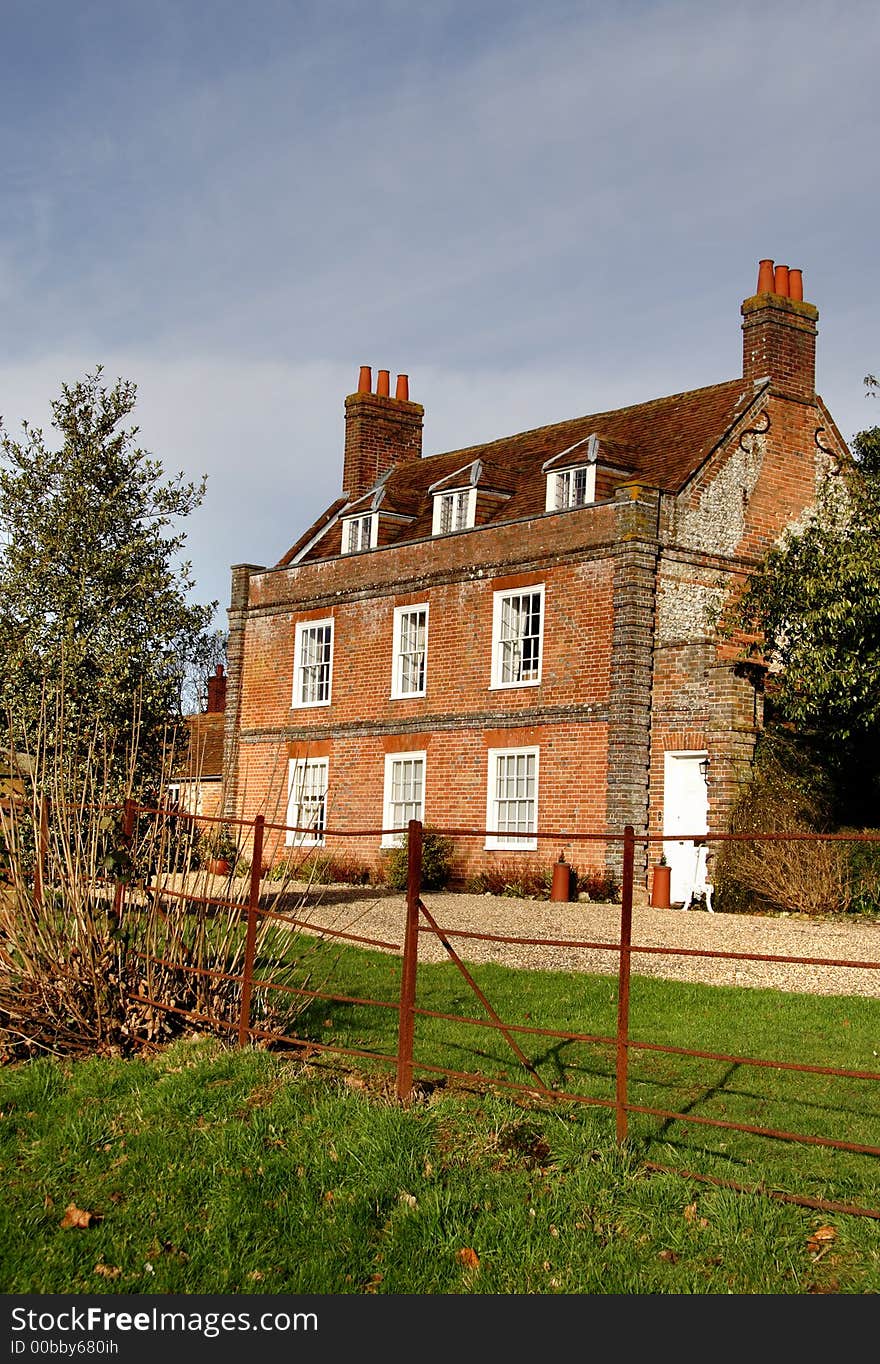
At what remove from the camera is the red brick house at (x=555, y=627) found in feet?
76.4

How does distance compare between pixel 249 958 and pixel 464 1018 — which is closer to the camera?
pixel 464 1018

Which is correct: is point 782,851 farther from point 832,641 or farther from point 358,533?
point 358,533

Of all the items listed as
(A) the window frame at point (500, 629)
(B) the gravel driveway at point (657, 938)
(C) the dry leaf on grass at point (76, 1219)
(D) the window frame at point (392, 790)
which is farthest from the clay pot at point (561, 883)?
(C) the dry leaf on grass at point (76, 1219)

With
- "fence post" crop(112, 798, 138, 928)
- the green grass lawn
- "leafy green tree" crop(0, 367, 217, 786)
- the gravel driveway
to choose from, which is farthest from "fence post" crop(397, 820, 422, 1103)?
"leafy green tree" crop(0, 367, 217, 786)

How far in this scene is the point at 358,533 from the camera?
31.1 metres

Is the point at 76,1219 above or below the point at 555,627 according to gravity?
below

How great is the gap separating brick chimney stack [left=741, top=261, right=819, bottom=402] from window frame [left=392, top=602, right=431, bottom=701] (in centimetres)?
768

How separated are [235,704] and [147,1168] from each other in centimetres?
2543

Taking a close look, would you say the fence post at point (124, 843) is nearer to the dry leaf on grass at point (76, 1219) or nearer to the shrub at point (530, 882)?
the dry leaf on grass at point (76, 1219)

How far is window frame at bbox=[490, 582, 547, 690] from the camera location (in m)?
25.3

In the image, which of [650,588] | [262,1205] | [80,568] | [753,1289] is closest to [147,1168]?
[262,1205]

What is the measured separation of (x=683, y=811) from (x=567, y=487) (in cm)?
698

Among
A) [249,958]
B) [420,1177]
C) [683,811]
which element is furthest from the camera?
[683,811]

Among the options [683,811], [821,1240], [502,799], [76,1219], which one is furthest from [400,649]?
[821,1240]
